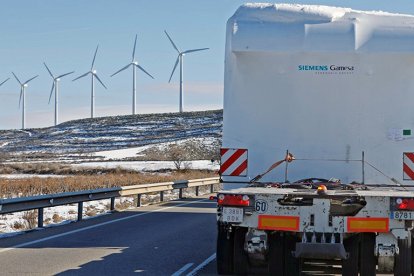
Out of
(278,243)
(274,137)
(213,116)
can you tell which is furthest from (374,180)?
(213,116)

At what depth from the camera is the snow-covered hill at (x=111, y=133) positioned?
407 feet

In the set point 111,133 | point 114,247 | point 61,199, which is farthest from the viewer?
point 111,133

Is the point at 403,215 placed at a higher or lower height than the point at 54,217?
higher

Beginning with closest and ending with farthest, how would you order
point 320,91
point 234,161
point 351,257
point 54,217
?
point 351,257
point 320,91
point 234,161
point 54,217

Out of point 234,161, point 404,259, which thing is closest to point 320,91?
point 234,161

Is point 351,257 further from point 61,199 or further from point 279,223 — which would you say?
point 61,199

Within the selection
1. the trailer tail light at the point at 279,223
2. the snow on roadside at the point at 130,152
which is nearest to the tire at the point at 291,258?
the trailer tail light at the point at 279,223

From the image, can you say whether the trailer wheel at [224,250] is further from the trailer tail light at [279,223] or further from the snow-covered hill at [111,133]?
the snow-covered hill at [111,133]

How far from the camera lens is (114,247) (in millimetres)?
13086

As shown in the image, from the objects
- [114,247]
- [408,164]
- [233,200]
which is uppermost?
[408,164]

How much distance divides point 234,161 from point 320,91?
59.5 inches

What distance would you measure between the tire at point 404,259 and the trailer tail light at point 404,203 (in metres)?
0.43

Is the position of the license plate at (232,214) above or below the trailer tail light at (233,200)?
below

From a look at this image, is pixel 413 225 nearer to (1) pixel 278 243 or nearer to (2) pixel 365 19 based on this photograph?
(1) pixel 278 243
